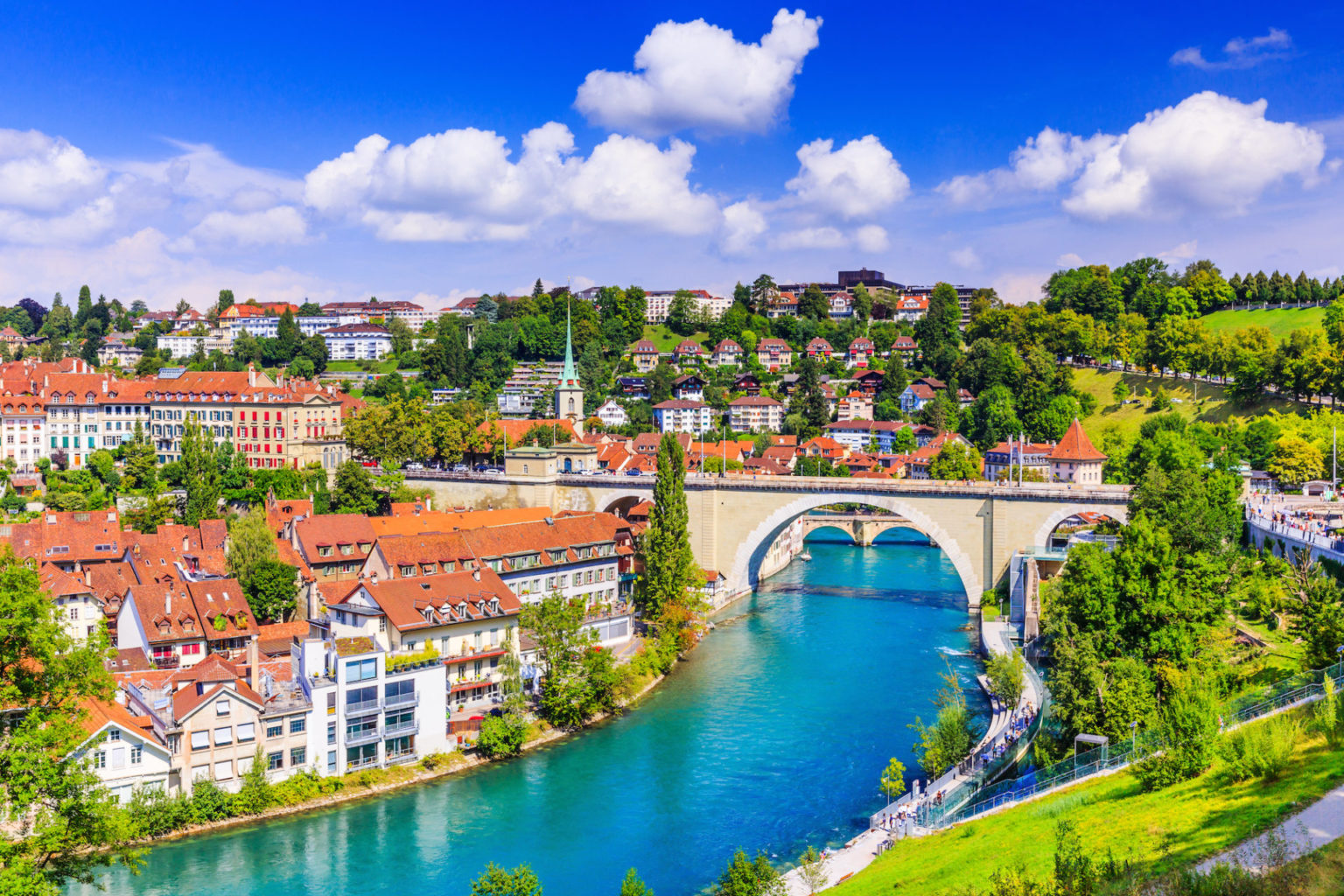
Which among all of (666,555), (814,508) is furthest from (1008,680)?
(814,508)

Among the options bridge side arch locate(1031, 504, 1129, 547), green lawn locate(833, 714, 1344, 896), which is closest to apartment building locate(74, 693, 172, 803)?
green lawn locate(833, 714, 1344, 896)

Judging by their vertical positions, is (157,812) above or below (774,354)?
below

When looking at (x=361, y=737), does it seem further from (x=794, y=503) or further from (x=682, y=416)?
(x=682, y=416)

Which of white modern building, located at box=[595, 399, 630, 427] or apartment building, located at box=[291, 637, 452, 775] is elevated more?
white modern building, located at box=[595, 399, 630, 427]

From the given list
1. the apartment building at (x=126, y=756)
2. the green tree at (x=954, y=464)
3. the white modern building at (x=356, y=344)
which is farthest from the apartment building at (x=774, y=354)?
the apartment building at (x=126, y=756)

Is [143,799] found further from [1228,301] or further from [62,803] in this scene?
[1228,301]

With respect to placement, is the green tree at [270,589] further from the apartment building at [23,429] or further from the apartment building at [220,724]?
the apartment building at [23,429]

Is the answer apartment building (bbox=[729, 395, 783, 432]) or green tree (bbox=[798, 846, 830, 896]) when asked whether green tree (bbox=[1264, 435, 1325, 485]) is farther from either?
apartment building (bbox=[729, 395, 783, 432])
